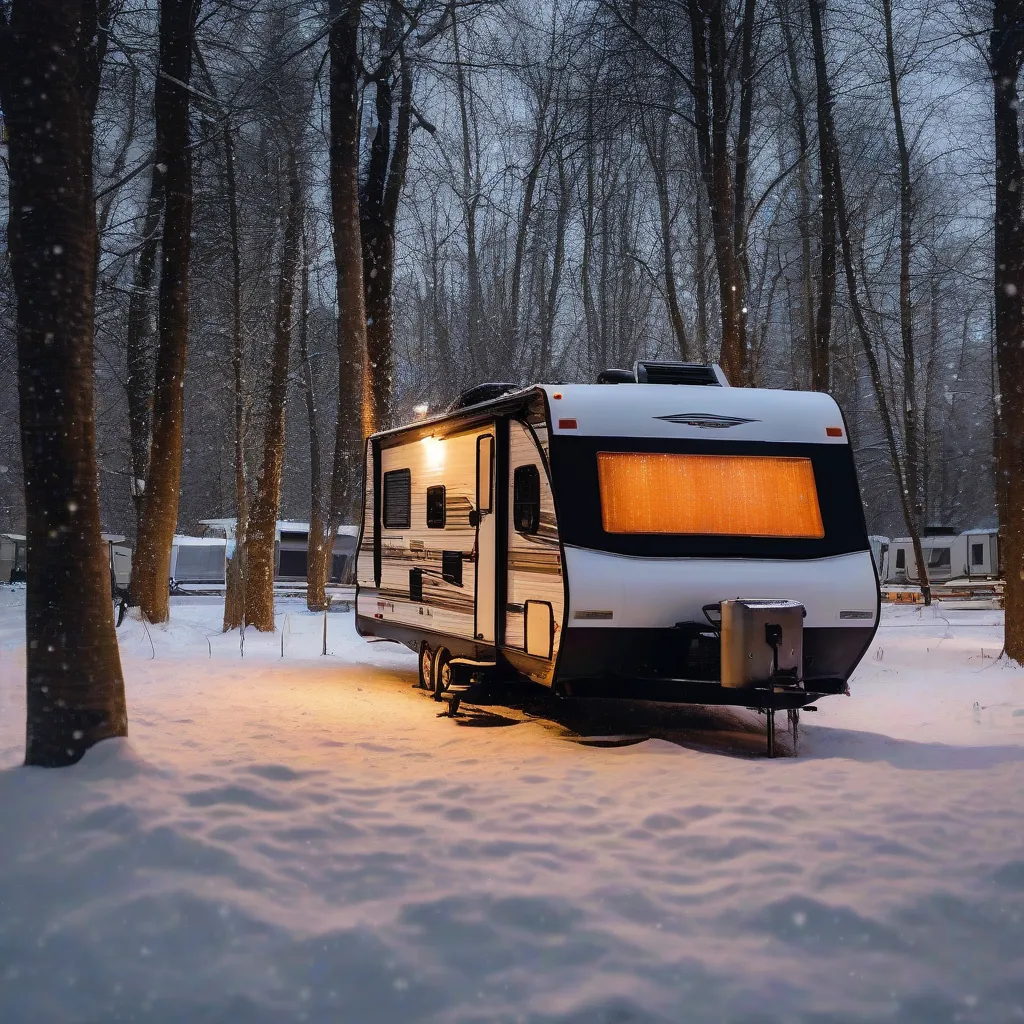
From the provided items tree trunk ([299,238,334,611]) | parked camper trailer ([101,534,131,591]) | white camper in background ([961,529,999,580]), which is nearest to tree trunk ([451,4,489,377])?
tree trunk ([299,238,334,611])

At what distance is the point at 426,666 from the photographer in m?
12.3

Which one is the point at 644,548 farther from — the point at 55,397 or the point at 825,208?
the point at 825,208

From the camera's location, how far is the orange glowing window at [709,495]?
9125mm

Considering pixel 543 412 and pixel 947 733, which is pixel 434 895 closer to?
pixel 543 412

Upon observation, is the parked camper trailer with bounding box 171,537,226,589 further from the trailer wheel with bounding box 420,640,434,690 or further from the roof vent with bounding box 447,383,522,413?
the roof vent with bounding box 447,383,522,413

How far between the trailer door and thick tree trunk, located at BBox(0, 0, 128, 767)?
399 centimetres

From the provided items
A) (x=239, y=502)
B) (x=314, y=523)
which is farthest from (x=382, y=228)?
(x=314, y=523)

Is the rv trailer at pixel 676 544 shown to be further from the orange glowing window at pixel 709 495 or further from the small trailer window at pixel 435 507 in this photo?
the small trailer window at pixel 435 507

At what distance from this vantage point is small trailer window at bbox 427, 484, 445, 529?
11695 mm

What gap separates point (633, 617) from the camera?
347 inches

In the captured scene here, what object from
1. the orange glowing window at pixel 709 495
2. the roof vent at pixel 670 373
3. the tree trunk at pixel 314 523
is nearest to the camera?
the orange glowing window at pixel 709 495

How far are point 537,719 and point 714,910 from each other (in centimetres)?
562

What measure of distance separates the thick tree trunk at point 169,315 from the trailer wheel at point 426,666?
5.70 metres

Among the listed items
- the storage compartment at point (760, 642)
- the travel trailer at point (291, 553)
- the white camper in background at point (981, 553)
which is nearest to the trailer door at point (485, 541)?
the storage compartment at point (760, 642)
